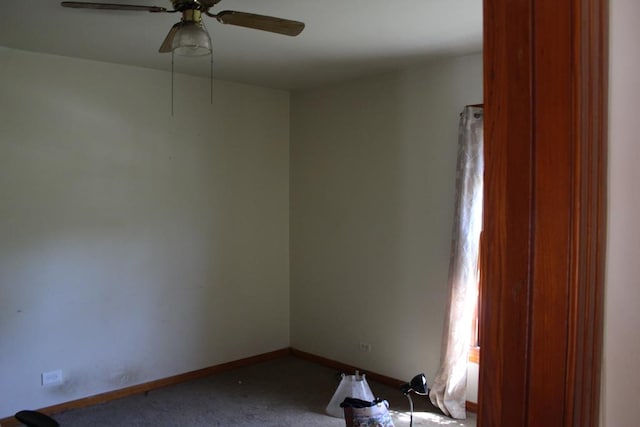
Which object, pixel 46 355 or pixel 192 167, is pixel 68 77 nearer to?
pixel 192 167

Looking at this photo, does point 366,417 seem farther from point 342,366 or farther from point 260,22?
point 260,22

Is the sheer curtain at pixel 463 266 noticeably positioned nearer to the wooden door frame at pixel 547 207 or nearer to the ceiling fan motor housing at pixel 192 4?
the ceiling fan motor housing at pixel 192 4

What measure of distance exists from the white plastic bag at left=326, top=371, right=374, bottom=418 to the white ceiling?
94.3 inches

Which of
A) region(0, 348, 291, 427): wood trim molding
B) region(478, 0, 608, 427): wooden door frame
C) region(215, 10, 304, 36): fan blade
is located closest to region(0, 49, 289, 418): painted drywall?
region(0, 348, 291, 427): wood trim molding

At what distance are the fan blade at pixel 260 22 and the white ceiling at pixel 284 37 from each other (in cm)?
40

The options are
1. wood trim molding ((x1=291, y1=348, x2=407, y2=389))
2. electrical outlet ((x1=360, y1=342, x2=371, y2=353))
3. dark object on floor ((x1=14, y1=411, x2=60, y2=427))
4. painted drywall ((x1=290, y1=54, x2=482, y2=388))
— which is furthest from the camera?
electrical outlet ((x1=360, y1=342, x2=371, y2=353))

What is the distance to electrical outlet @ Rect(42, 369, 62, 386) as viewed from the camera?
3922 millimetres

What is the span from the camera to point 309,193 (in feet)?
17.1

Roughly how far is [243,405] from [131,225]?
5.47 ft

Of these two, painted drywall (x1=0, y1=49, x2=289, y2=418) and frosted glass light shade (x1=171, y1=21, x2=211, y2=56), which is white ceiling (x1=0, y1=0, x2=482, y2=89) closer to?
painted drywall (x1=0, y1=49, x2=289, y2=418)

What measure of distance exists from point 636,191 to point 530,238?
0.18 meters

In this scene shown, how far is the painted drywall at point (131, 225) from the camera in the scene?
12.6 ft

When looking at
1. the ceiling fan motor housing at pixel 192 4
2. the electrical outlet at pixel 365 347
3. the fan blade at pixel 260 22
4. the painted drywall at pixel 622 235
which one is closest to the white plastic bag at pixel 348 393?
the electrical outlet at pixel 365 347

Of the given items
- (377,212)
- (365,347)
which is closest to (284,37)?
(377,212)
